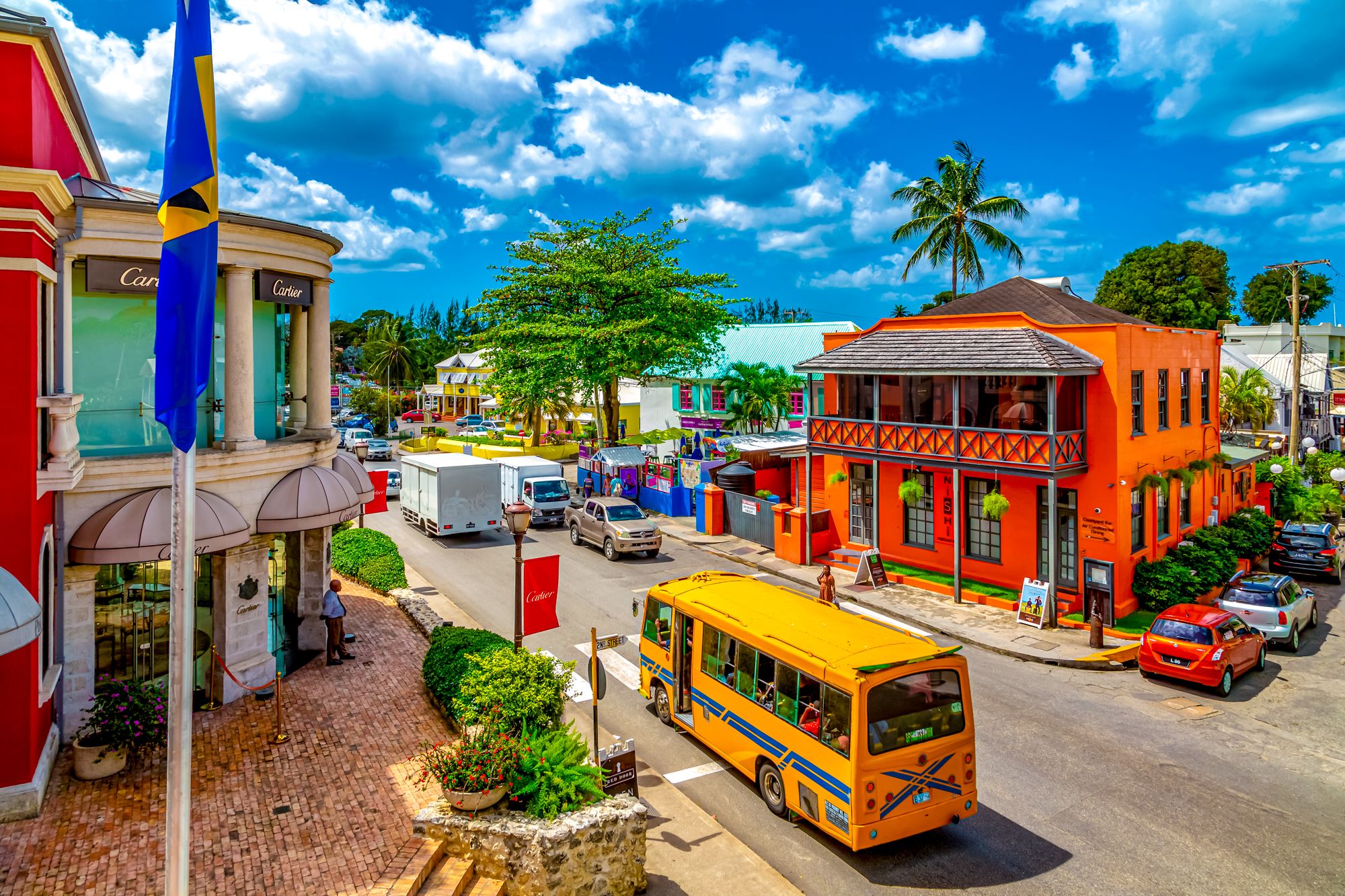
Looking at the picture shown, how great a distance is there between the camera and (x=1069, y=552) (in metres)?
21.2

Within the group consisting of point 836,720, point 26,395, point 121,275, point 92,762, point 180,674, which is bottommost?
point 92,762

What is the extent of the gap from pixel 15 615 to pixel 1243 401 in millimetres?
54517

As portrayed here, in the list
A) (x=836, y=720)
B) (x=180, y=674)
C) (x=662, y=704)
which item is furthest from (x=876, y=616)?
(x=180, y=674)

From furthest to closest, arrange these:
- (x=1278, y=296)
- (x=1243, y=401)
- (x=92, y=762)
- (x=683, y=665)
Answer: (x=1278, y=296) → (x=1243, y=401) → (x=683, y=665) → (x=92, y=762)

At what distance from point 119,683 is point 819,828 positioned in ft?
32.1

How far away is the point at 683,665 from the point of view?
525 inches

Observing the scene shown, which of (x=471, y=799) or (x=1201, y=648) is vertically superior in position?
(x=471, y=799)

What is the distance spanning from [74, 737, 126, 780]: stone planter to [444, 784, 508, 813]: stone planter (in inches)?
196

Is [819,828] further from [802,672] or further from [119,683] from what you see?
[119,683]

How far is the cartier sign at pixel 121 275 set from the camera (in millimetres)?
11602

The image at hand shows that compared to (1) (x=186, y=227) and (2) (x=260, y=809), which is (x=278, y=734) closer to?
(2) (x=260, y=809)

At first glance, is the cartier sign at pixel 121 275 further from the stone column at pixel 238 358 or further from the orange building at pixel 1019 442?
the orange building at pixel 1019 442

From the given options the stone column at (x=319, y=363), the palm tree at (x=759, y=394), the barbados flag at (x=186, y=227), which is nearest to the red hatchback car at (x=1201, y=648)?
the stone column at (x=319, y=363)

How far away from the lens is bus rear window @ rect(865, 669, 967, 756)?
31.5 feet
